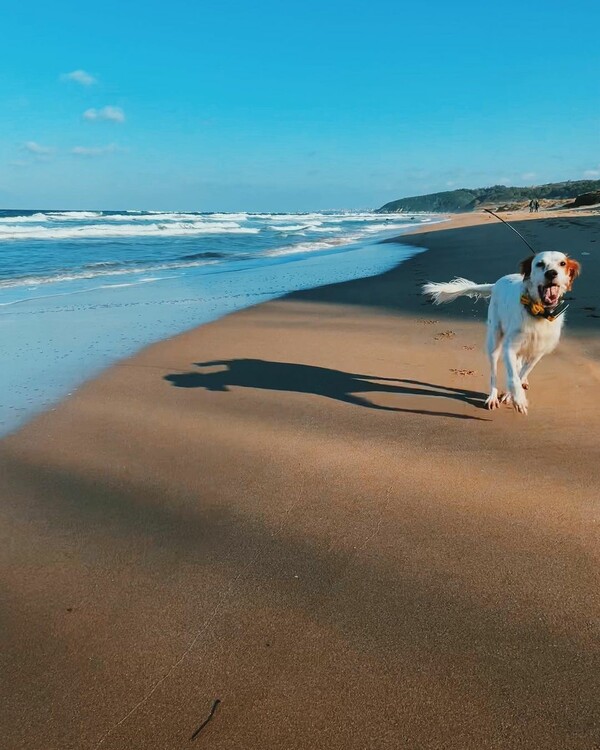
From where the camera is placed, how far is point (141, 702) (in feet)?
5.18

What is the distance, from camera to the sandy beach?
60.1 inches

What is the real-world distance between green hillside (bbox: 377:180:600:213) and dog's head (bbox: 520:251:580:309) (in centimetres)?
9061

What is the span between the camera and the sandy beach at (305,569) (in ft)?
5.00

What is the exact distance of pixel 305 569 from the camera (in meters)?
2.15

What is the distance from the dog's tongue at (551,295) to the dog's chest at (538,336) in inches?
5.2

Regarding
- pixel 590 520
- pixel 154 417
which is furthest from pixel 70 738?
pixel 154 417

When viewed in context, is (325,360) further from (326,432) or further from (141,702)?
(141,702)

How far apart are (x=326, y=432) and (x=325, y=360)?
1815 mm

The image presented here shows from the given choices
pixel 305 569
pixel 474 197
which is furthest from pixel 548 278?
pixel 474 197

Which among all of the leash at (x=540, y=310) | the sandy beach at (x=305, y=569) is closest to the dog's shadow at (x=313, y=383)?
the sandy beach at (x=305, y=569)

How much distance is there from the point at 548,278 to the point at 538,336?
41 cm

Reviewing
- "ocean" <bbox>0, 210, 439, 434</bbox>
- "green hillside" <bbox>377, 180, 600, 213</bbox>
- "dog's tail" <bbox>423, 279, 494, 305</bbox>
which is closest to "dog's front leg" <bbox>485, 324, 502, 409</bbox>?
"dog's tail" <bbox>423, 279, 494, 305</bbox>

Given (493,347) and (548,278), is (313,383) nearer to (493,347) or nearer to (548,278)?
(493,347)

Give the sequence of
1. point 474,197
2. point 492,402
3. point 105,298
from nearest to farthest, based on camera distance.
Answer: point 492,402
point 105,298
point 474,197
